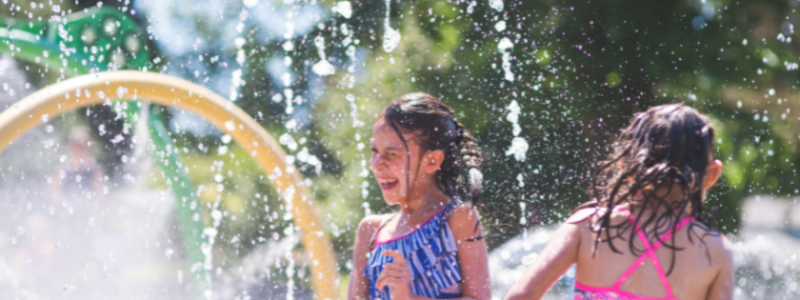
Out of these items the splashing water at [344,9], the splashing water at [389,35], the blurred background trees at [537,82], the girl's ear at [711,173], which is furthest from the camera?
the splashing water at [344,9]

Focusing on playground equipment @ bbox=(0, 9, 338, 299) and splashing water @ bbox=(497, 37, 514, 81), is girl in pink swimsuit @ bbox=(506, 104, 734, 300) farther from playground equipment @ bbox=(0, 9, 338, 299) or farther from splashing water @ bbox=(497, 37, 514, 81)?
splashing water @ bbox=(497, 37, 514, 81)

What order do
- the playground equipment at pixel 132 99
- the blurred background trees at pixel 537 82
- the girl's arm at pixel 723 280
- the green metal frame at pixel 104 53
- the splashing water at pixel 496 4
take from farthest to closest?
1. the splashing water at pixel 496 4
2. the blurred background trees at pixel 537 82
3. the green metal frame at pixel 104 53
4. the playground equipment at pixel 132 99
5. the girl's arm at pixel 723 280

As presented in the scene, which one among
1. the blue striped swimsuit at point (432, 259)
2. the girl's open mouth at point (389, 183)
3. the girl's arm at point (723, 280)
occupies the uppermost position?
the girl's open mouth at point (389, 183)

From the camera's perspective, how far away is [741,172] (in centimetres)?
557

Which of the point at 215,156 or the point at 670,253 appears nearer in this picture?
the point at 670,253

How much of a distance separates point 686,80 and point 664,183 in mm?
4135

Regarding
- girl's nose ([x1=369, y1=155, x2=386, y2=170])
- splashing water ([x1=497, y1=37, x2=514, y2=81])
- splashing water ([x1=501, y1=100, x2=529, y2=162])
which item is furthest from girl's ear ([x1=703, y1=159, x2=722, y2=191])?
splashing water ([x1=497, y1=37, x2=514, y2=81])

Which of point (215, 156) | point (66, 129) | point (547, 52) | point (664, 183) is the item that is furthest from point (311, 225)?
point (215, 156)

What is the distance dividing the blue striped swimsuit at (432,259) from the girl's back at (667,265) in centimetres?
52

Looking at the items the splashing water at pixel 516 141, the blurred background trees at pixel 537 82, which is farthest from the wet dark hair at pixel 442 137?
the splashing water at pixel 516 141

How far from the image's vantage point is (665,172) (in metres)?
1.84

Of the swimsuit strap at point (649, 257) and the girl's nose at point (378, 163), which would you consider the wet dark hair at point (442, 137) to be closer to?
the girl's nose at point (378, 163)

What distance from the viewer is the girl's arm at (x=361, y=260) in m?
2.45

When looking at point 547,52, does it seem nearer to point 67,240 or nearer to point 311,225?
point 311,225
